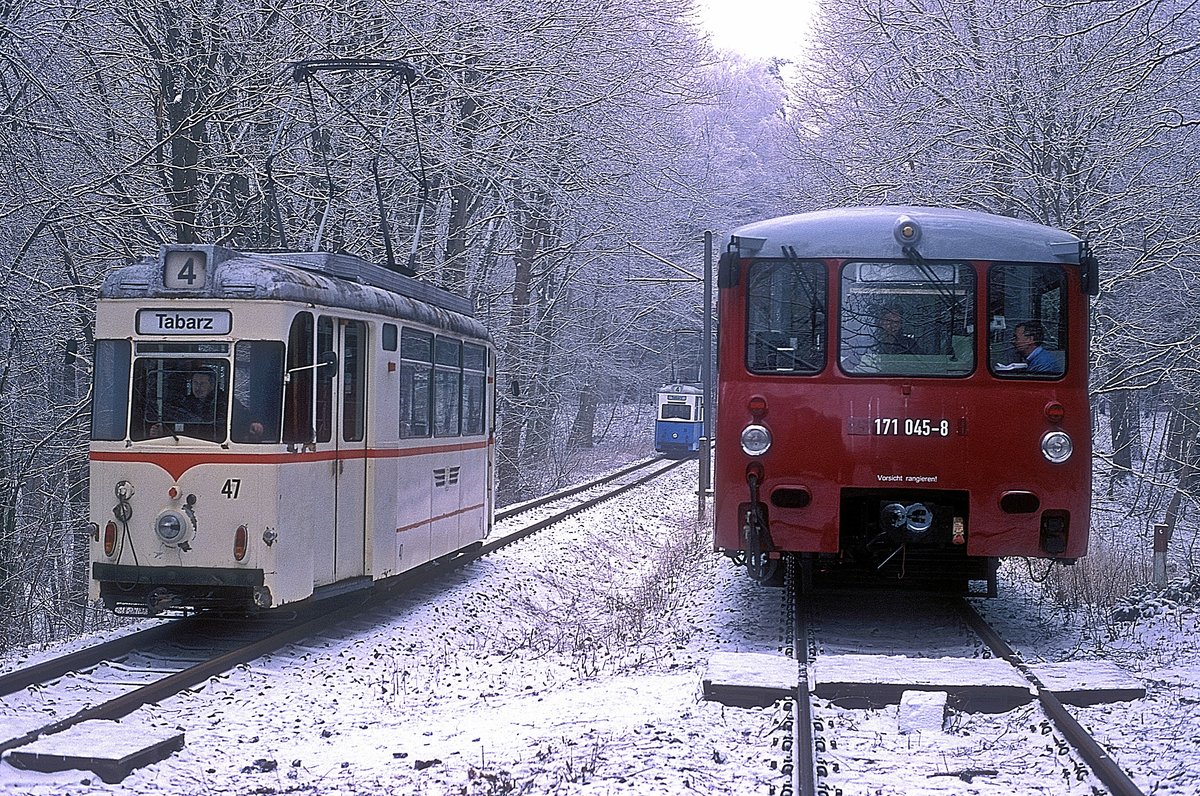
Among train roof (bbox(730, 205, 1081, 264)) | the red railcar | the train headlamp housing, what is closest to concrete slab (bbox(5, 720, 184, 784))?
the train headlamp housing

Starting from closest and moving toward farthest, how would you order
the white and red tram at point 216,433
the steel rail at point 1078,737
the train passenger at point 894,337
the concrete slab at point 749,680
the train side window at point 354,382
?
→ the steel rail at point 1078,737 < the concrete slab at point 749,680 < the white and red tram at point 216,433 < the train passenger at point 894,337 < the train side window at point 354,382

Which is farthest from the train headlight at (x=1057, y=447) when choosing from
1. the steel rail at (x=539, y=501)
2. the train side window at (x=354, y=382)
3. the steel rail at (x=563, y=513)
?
the steel rail at (x=539, y=501)

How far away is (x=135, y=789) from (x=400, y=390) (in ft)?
18.2

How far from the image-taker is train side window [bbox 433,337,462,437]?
41.3ft

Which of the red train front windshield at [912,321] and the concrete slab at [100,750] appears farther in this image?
the red train front windshield at [912,321]

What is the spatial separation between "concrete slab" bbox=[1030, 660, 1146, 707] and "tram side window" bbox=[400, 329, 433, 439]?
5499mm

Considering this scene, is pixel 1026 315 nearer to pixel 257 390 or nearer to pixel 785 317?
pixel 785 317

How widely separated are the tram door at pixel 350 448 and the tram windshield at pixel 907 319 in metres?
3.68

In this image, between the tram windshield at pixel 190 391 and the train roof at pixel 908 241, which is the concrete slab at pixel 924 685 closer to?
the train roof at pixel 908 241

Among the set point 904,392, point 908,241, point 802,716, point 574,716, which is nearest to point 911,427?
point 904,392

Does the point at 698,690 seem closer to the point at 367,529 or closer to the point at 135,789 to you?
the point at 135,789

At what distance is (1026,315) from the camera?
9.81m

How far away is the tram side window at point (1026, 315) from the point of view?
9.73 m

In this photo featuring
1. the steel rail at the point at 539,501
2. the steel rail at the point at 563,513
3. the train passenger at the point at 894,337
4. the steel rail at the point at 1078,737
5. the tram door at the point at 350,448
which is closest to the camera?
the steel rail at the point at 1078,737
